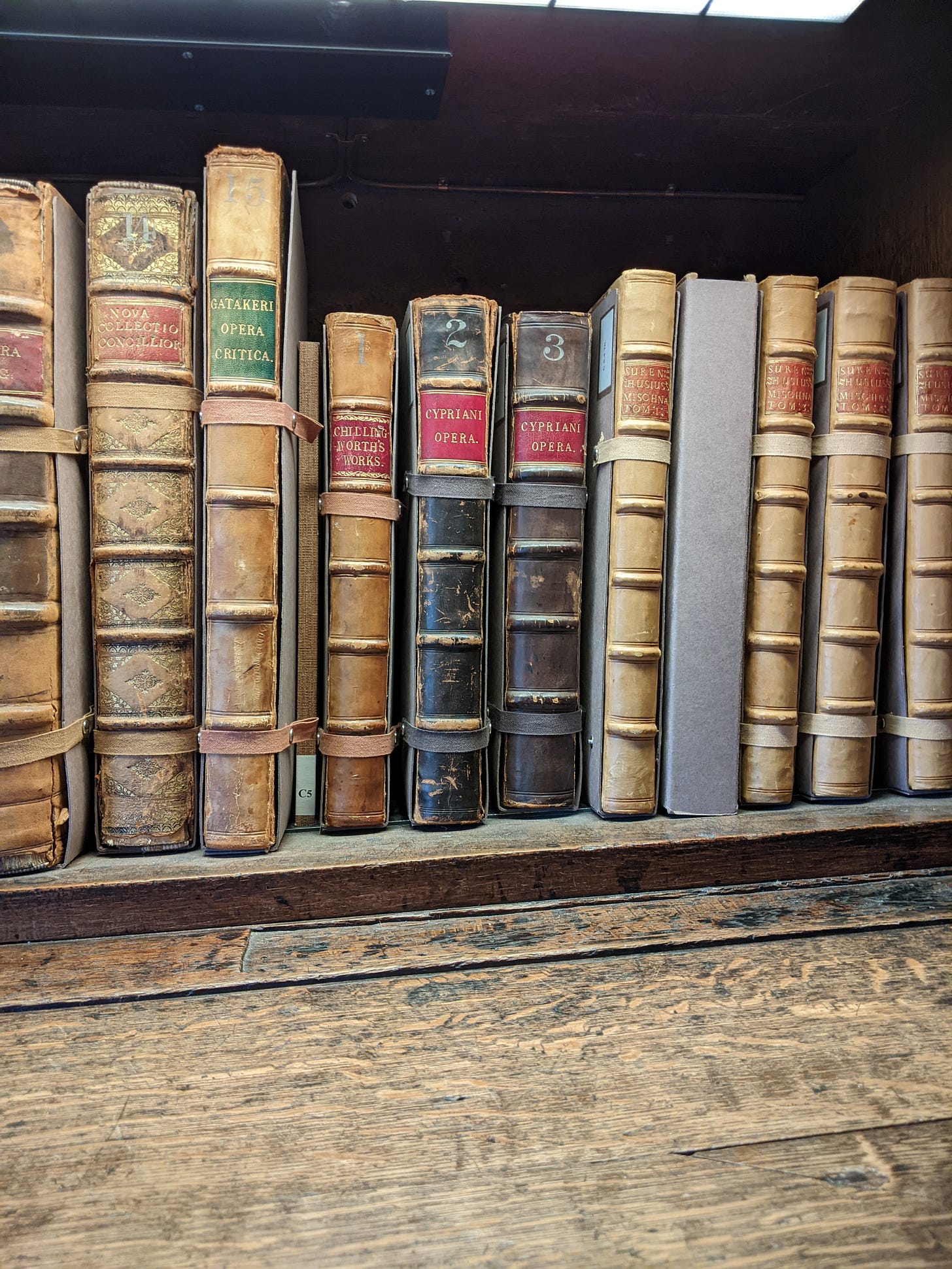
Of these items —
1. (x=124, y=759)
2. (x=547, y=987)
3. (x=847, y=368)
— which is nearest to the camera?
(x=547, y=987)

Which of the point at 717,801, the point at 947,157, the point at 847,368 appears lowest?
the point at 717,801

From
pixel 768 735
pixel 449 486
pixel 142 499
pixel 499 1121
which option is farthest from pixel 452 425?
pixel 499 1121

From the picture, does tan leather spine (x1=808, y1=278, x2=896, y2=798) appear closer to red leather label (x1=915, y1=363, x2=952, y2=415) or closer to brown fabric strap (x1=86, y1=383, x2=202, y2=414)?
red leather label (x1=915, y1=363, x2=952, y2=415)

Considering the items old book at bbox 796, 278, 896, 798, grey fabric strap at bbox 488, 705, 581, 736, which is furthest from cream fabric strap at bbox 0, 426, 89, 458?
old book at bbox 796, 278, 896, 798

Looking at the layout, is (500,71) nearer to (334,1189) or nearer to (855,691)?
(855,691)

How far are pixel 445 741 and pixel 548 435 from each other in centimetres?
45

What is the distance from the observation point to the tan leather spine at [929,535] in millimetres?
1154

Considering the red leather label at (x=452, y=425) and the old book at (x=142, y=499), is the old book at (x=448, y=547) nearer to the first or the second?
the red leather label at (x=452, y=425)

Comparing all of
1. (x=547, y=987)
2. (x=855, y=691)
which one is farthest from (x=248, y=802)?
(x=855, y=691)

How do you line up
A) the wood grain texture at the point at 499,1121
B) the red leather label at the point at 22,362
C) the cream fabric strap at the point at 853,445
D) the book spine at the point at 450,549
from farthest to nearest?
the cream fabric strap at the point at 853,445, the book spine at the point at 450,549, the red leather label at the point at 22,362, the wood grain texture at the point at 499,1121

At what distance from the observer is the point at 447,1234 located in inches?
21.9

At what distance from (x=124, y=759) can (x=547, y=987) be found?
597 millimetres

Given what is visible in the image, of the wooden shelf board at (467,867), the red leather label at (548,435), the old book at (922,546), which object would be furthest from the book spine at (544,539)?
the old book at (922,546)

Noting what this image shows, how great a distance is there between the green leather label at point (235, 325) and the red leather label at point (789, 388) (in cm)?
70
